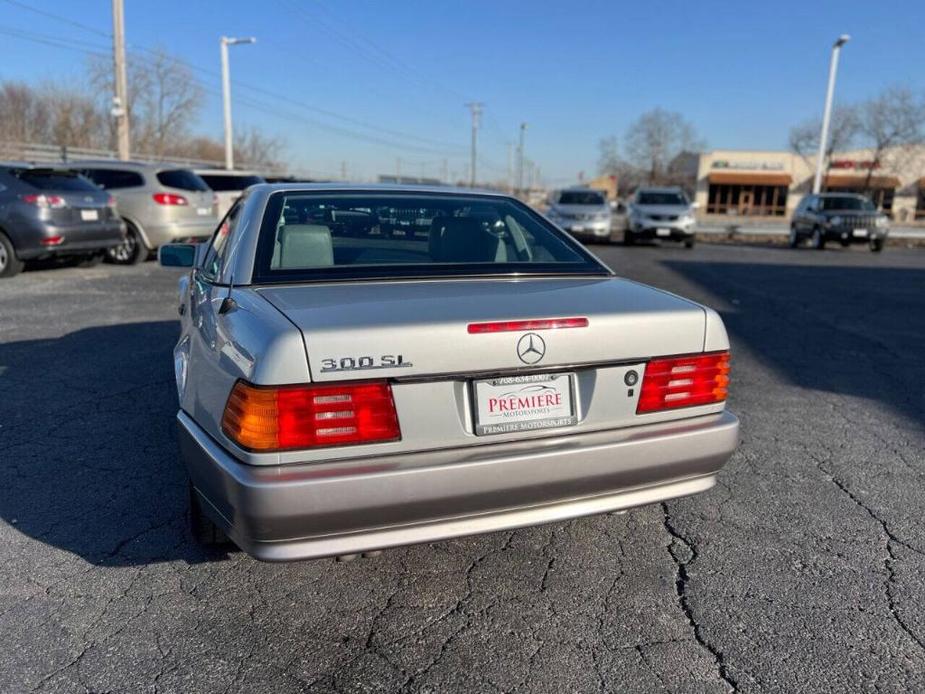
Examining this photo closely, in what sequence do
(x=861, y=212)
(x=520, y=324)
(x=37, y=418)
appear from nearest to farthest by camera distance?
(x=520, y=324) < (x=37, y=418) < (x=861, y=212)

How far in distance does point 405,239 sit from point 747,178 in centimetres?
5601

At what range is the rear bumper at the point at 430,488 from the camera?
7.39 feet

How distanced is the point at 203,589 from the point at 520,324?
5.19 ft

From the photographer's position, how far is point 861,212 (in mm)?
20344

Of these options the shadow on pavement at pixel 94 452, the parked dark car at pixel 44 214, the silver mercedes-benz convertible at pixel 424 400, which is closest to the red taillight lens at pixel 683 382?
the silver mercedes-benz convertible at pixel 424 400

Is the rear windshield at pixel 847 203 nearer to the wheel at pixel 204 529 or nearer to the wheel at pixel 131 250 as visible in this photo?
the wheel at pixel 131 250

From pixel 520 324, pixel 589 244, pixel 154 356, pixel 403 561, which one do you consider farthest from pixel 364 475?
pixel 589 244

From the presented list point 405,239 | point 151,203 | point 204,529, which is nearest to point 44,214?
point 151,203

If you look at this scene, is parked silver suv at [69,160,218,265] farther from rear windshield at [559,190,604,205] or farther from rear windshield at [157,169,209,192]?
rear windshield at [559,190,604,205]

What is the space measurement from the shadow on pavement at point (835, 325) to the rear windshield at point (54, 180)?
9185 millimetres

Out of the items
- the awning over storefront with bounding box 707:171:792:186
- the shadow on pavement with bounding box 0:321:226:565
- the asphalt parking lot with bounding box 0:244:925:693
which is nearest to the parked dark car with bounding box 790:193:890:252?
the asphalt parking lot with bounding box 0:244:925:693

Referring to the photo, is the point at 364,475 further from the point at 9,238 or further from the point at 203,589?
the point at 9,238

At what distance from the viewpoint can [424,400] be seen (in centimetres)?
236

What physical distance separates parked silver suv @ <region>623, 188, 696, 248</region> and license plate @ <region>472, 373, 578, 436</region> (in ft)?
61.0
